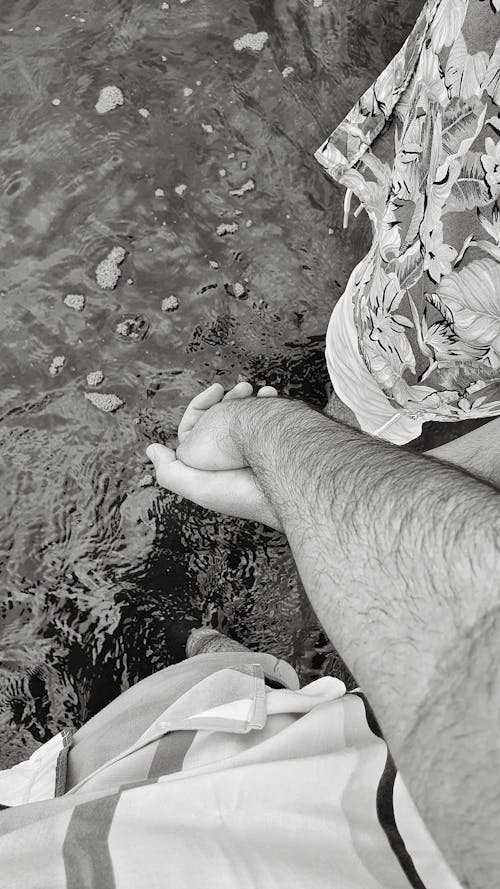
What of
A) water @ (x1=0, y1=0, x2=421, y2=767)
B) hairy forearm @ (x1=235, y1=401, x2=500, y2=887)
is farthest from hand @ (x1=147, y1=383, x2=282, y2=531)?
hairy forearm @ (x1=235, y1=401, x2=500, y2=887)

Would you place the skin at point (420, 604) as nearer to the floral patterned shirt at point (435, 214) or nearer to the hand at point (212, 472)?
the floral patterned shirt at point (435, 214)

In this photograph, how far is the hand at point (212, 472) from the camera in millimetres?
1027

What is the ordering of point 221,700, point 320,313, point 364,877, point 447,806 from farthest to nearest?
point 320,313, point 221,700, point 364,877, point 447,806

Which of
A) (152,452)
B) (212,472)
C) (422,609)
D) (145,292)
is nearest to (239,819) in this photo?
(422,609)

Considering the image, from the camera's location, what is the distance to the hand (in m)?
1.03

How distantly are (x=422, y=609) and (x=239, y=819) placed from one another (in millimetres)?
311

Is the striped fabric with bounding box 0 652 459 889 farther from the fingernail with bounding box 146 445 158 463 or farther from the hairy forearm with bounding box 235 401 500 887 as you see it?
the fingernail with bounding box 146 445 158 463

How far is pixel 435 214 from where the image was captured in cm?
67

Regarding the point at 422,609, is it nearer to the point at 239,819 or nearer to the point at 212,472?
the point at 239,819

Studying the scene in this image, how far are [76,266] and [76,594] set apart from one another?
2.33 ft

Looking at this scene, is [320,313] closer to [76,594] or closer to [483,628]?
[76,594]

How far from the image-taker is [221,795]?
569mm

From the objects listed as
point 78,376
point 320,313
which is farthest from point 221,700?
point 320,313

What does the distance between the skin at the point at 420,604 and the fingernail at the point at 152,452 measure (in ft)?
1.79
